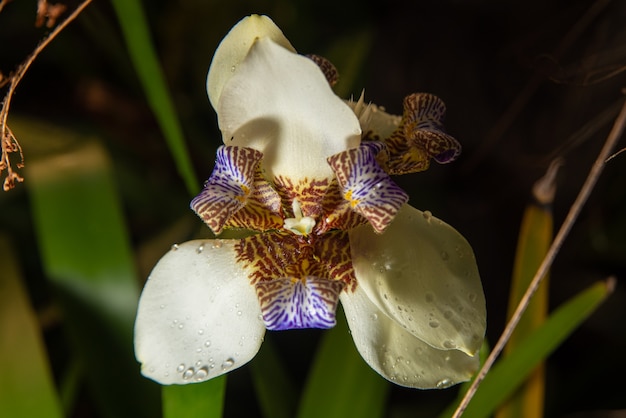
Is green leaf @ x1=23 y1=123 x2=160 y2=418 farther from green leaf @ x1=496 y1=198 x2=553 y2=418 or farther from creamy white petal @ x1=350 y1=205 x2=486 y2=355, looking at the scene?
green leaf @ x1=496 y1=198 x2=553 y2=418

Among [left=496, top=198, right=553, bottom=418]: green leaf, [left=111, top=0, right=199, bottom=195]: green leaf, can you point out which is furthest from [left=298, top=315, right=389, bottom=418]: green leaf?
[left=111, top=0, right=199, bottom=195]: green leaf

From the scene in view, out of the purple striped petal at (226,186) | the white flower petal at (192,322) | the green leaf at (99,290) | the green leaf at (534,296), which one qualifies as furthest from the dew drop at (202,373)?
the green leaf at (534,296)

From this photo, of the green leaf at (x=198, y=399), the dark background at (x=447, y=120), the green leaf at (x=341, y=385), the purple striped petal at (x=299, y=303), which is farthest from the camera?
the dark background at (x=447, y=120)

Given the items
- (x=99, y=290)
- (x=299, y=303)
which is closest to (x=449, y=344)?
(x=299, y=303)

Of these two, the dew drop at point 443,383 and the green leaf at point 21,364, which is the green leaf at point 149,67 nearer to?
the green leaf at point 21,364

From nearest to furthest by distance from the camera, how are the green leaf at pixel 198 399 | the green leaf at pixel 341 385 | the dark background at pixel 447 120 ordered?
1. the green leaf at pixel 198 399
2. the green leaf at pixel 341 385
3. the dark background at pixel 447 120

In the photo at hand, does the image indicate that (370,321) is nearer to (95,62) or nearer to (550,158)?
(550,158)

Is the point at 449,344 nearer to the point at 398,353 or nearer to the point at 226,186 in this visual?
the point at 398,353
